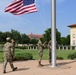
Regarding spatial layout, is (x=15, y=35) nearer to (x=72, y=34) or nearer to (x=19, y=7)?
(x=72, y=34)

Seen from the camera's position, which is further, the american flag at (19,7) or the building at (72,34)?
the building at (72,34)

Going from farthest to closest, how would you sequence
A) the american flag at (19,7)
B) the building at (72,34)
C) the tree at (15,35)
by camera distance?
the building at (72,34)
the tree at (15,35)
the american flag at (19,7)

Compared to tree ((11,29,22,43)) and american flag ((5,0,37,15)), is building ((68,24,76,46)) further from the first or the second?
american flag ((5,0,37,15))

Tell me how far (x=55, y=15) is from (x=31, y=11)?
4.32ft

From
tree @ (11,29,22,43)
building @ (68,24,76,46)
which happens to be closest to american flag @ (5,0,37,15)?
tree @ (11,29,22,43)

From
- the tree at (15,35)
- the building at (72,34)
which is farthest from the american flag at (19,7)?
the building at (72,34)

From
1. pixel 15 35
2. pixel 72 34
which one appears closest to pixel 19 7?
pixel 15 35

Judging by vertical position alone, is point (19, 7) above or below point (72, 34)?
below

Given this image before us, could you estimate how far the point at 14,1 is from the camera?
565 inches

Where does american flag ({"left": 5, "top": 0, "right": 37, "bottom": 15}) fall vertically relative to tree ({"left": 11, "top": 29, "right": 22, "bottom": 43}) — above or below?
below

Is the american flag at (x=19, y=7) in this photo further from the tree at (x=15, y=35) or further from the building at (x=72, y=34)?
the building at (x=72, y=34)

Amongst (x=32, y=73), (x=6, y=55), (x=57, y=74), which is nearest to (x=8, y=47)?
(x=6, y=55)

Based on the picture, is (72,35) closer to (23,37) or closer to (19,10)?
(23,37)

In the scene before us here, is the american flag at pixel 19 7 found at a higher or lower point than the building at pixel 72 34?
lower
